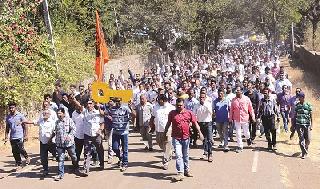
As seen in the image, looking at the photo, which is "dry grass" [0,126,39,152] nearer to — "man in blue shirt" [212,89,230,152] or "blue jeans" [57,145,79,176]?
"blue jeans" [57,145,79,176]

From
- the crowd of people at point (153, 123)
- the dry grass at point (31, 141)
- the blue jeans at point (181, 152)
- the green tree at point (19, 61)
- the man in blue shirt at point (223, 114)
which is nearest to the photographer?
the blue jeans at point (181, 152)

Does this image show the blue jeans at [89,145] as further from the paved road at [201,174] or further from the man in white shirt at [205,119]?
the man in white shirt at [205,119]

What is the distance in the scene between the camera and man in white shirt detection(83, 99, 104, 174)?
34.7 ft

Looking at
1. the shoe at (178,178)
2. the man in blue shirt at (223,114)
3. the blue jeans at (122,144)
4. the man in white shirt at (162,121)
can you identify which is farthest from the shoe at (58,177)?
the man in blue shirt at (223,114)

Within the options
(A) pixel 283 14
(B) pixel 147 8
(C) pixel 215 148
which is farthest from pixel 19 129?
(A) pixel 283 14

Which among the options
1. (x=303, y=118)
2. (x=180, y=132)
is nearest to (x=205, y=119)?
(x=180, y=132)

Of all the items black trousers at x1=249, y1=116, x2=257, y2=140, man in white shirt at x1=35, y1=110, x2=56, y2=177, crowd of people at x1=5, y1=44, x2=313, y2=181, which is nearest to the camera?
crowd of people at x1=5, y1=44, x2=313, y2=181

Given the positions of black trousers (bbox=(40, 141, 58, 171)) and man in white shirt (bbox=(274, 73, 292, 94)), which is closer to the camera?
black trousers (bbox=(40, 141, 58, 171))

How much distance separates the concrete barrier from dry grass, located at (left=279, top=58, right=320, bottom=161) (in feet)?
1.54

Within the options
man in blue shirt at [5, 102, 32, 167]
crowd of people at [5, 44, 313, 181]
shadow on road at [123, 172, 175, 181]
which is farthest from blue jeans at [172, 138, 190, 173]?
man in blue shirt at [5, 102, 32, 167]

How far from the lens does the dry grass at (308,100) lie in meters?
13.4

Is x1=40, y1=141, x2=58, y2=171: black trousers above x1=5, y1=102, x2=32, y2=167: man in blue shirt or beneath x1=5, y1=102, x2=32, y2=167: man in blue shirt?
beneath

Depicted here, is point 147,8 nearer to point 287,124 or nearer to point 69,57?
point 69,57

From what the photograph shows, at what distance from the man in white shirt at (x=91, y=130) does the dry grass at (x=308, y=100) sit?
5.18 meters
